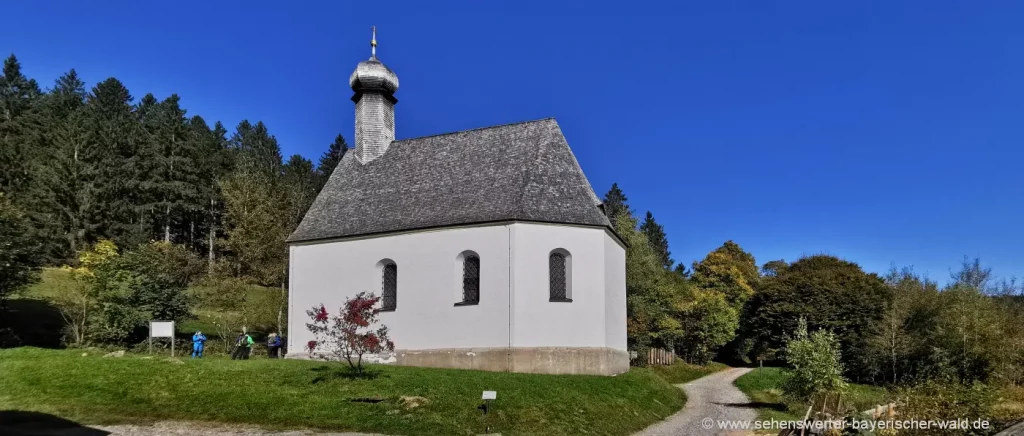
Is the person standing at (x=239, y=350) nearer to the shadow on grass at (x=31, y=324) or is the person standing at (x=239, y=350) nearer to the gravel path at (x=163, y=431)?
the shadow on grass at (x=31, y=324)

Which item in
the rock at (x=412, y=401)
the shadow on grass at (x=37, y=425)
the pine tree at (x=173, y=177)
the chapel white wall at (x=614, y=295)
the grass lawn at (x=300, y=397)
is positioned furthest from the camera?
the pine tree at (x=173, y=177)

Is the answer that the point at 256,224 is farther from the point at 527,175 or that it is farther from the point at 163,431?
the point at 163,431

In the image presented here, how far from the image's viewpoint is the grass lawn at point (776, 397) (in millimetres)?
19281

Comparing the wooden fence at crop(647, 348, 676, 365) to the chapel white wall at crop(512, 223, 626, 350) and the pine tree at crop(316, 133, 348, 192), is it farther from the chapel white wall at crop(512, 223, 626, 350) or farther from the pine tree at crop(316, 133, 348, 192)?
the pine tree at crop(316, 133, 348, 192)

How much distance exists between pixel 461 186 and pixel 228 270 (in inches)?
849

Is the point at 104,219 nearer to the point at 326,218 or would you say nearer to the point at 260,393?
the point at 326,218

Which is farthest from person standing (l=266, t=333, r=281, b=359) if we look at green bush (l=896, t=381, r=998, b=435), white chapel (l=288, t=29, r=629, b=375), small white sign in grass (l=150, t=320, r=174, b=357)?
green bush (l=896, t=381, r=998, b=435)

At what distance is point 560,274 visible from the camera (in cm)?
2542

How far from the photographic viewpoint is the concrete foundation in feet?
78.1

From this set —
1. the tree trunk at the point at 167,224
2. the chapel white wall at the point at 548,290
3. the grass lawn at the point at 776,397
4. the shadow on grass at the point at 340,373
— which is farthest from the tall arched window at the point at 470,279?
the tree trunk at the point at 167,224

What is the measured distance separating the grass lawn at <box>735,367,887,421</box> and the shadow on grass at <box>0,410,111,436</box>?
1751cm

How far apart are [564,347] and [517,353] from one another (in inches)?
73.0

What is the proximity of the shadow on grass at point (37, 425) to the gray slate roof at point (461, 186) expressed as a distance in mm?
13974

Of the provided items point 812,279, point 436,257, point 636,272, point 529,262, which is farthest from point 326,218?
point 812,279
